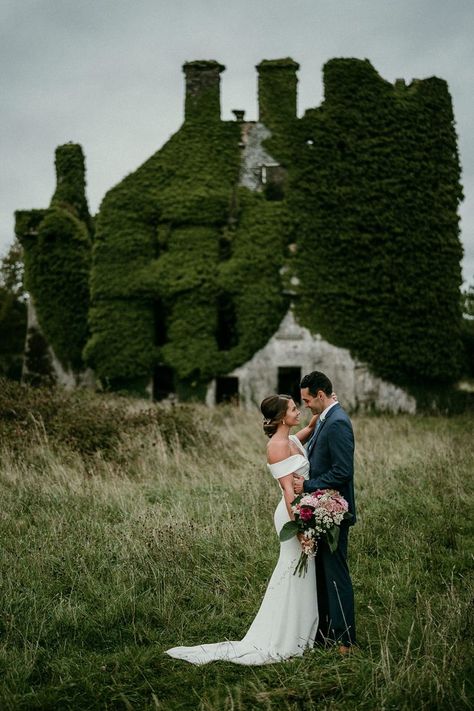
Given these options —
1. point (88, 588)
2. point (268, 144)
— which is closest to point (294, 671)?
point (88, 588)

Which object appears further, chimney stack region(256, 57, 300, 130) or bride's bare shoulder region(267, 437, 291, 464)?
chimney stack region(256, 57, 300, 130)

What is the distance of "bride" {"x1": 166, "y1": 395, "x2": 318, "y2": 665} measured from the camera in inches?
177

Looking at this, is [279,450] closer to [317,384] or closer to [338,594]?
[317,384]

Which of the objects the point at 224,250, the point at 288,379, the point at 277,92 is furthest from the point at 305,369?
the point at 277,92

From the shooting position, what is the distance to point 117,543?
6328 mm

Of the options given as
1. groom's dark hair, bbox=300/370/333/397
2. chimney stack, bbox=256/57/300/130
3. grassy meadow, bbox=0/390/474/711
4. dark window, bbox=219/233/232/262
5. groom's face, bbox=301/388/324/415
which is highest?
chimney stack, bbox=256/57/300/130

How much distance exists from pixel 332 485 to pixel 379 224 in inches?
691

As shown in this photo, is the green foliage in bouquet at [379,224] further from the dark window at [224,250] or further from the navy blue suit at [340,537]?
the navy blue suit at [340,537]

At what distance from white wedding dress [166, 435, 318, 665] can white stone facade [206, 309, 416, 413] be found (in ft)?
52.1

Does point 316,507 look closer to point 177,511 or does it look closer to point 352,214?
point 177,511

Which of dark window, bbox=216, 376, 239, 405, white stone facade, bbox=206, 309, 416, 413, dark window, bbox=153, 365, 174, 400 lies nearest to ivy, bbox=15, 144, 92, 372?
dark window, bbox=153, 365, 174, 400

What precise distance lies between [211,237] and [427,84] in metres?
9.03

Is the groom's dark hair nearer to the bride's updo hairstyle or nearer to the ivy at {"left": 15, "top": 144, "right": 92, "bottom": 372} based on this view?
the bride's updo hairstyle

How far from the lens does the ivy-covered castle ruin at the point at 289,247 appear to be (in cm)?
2070
